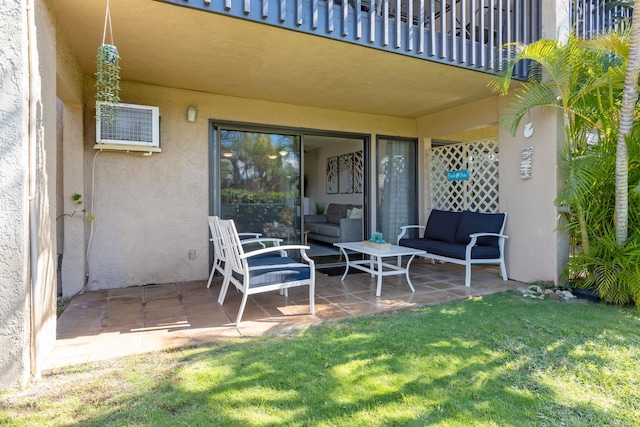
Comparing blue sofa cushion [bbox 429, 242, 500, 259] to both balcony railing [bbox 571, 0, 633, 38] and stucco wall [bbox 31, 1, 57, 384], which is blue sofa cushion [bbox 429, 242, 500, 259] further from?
stucco wall [bbox 31, 1, 57, 384]

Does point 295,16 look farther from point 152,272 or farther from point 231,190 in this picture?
point 152,272

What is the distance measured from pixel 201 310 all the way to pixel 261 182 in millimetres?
2319

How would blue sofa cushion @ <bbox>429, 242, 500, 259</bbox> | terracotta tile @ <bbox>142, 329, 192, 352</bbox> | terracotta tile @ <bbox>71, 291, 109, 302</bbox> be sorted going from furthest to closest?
blue sofa cushion @ <bbox>429, 242, 500, 259</bbox>
terracotta tile @ <bbox>71, 291, 109, 302</bbox>
terracotta tile @ <bbox>142, 329, 192, 352</bbox>

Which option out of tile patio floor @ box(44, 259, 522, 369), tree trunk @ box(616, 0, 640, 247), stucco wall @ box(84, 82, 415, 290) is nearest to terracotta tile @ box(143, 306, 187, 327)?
tile patio floor @ box(44, 259, 522, 369)

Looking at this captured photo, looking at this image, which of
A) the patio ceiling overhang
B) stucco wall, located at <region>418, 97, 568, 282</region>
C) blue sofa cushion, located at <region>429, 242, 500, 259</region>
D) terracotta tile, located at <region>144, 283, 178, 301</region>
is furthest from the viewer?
blue sofa cushion, located at <region>429, 242, 500, 259</region>

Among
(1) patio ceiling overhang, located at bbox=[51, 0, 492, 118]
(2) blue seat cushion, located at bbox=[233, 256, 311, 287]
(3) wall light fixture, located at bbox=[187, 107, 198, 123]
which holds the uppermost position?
(1) patio ceiling overhang, located at bbox=[51, 0, 492, 118]

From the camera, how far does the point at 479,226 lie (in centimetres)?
Answer: 506

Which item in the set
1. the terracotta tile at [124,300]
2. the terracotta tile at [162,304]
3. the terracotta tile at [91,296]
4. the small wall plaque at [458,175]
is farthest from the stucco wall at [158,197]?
the small wall plaque at [458,175]

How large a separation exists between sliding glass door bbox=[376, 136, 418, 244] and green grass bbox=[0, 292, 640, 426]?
11.6ft

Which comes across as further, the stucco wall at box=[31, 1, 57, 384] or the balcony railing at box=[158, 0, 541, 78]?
the balcony railing at box=[158, 0, 541, 78]

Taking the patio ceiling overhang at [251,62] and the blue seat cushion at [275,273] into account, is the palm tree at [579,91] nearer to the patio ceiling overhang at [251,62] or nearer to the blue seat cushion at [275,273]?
the patio ceiling overhang at [251,62]

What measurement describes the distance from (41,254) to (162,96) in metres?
3.02

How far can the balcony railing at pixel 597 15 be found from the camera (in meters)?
4.84

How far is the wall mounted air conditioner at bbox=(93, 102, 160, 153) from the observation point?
163 inches
